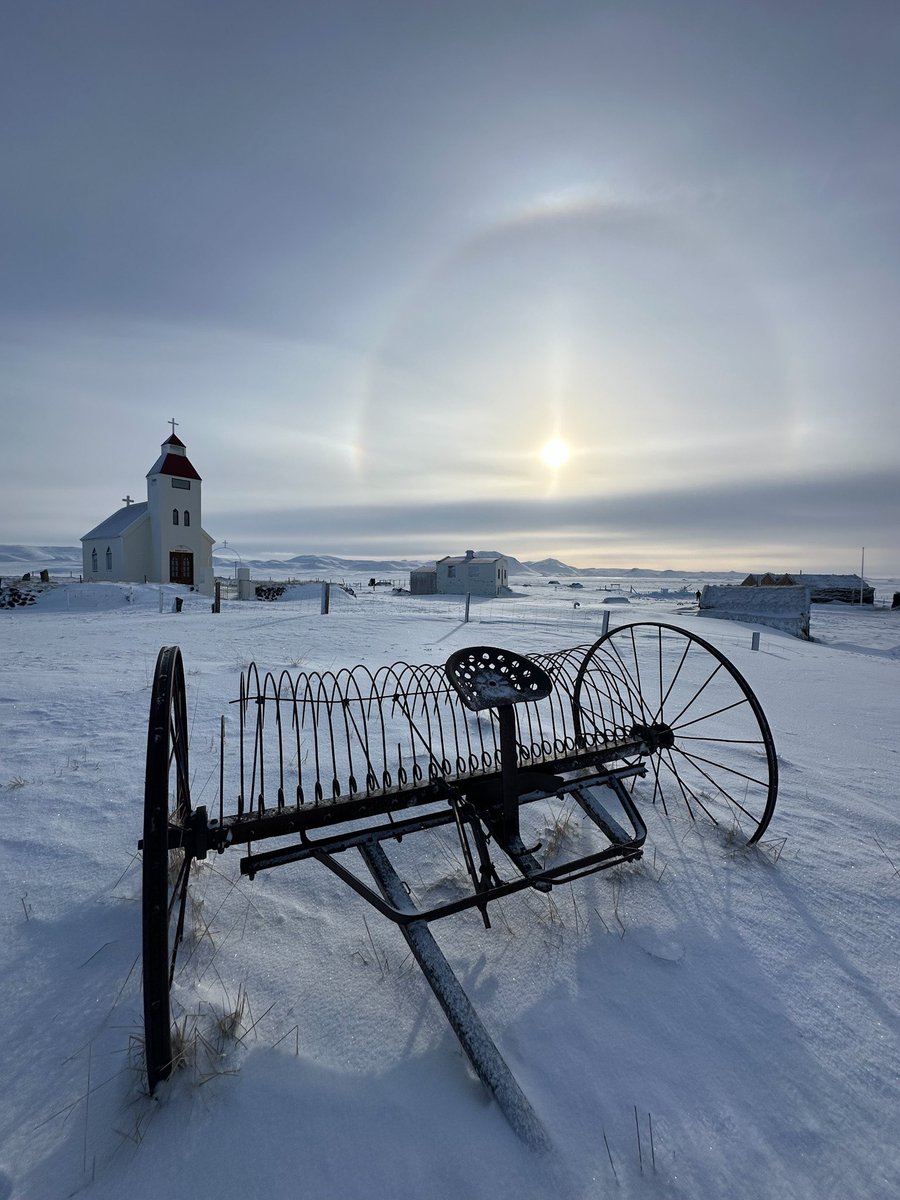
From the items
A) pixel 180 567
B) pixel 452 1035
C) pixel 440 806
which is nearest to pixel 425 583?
pixel 180 567

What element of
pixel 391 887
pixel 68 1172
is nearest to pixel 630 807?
pixel 391 887

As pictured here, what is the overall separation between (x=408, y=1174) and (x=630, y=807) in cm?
231

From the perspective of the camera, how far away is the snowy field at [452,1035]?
6.37 feet

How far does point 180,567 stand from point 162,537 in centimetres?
224

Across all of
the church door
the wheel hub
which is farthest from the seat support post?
the church door

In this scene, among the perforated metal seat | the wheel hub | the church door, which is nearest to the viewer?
the perforated metal seat

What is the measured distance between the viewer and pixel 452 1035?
2520mm

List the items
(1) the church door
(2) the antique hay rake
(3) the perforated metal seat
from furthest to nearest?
(1) the church door → (3) the perforated metal seat → (2) the antique hay rake

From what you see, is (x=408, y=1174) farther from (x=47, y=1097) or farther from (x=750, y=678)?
(x=750, y=678)

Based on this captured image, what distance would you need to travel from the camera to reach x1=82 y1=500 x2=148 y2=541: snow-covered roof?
111 ft

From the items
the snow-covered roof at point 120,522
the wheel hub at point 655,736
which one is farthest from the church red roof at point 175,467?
the wheel hub at point 655,736

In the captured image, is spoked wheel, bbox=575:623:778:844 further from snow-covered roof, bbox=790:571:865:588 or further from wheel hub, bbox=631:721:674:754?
snow-covered roof, bbox=790:571:865:588

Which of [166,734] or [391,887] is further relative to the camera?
[391,887]

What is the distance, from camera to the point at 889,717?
8234 millimetres
